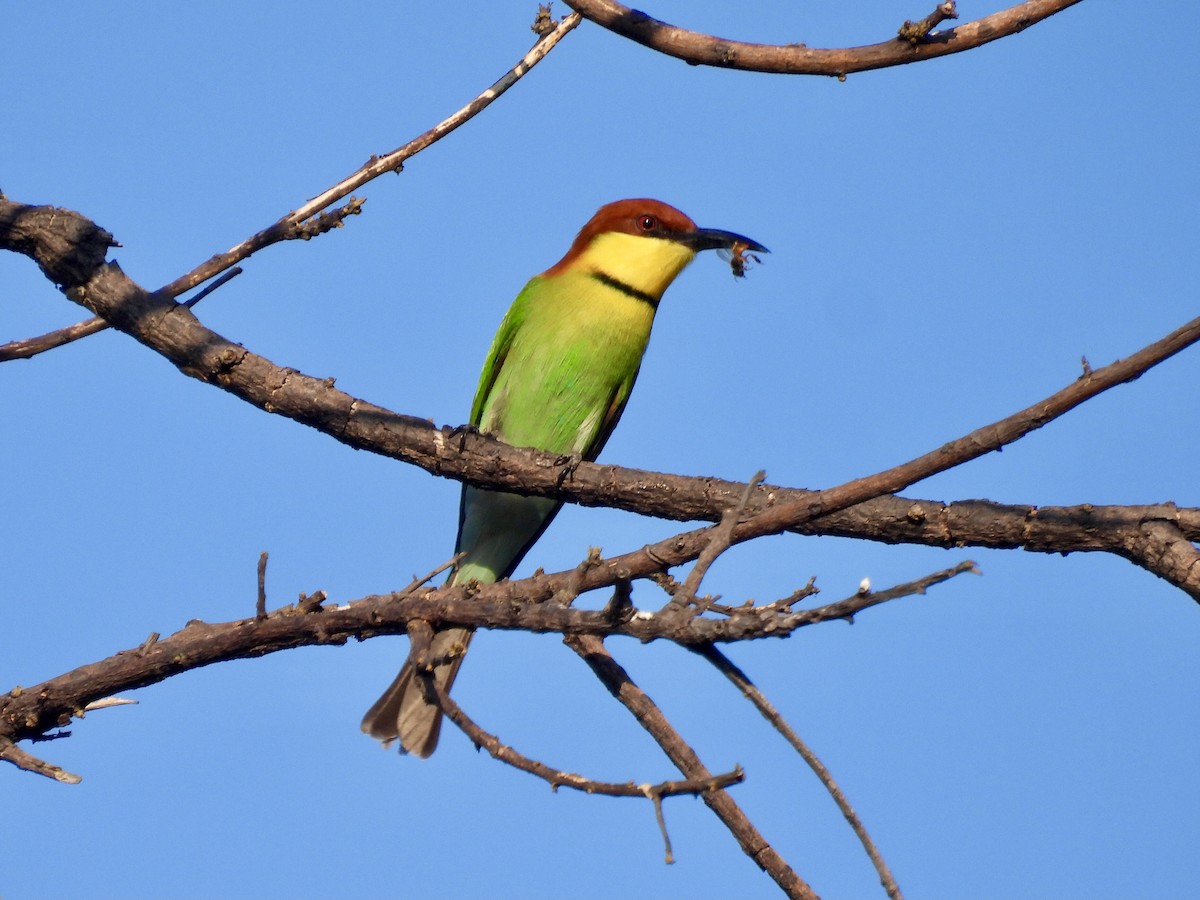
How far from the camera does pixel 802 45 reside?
2.96 meters

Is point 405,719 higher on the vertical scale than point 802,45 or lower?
lower

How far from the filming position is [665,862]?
1.74 meters

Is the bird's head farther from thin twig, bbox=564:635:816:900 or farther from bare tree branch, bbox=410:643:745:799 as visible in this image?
bare tree branch, bbox=410:643:745:799

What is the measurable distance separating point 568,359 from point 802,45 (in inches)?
98.3

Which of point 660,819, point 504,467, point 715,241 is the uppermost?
point 715,241

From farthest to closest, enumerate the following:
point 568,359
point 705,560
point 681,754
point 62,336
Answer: point 568,359
point 62,336
point 681,754
point 705,560

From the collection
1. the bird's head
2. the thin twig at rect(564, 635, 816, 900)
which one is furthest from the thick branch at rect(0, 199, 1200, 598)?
the bird's head

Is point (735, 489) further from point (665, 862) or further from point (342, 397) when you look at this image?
point (665, 862)

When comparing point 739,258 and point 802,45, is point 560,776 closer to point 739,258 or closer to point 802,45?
point 802,45

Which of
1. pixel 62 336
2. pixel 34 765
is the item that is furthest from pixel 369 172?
pixel 34 765

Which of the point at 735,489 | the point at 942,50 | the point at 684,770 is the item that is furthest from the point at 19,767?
the point at 942,50

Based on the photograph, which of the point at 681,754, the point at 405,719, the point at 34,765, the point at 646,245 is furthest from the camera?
the point at 646,245

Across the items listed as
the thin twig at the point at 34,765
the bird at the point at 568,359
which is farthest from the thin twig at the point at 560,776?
the bird at the point at 568,359

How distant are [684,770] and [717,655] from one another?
71 centimetres
